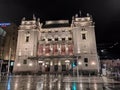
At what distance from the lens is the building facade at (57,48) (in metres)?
57.8

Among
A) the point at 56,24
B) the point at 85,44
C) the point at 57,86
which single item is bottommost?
the point at 57,86

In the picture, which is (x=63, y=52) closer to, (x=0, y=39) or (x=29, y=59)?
(x=29, y=59)

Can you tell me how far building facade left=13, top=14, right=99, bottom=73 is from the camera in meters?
57.8

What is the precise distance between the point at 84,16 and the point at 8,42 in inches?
1963

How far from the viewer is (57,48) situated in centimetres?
6250

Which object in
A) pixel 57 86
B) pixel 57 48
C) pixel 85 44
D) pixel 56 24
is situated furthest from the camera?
pixel 56 24

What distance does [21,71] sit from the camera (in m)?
59.4

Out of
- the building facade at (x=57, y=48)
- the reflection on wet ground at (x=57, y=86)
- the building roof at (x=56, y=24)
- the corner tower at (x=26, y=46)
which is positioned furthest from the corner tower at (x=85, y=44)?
the reflection on wet ground at (x=57, y=86)

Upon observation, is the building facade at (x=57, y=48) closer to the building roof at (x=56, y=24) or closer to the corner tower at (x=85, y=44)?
the corner tower at (x=85, y=44)

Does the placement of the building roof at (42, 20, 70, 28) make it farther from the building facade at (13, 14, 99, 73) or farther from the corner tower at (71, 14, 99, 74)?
the corner tower at (71, 14, 99, 74)

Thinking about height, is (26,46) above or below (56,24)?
below

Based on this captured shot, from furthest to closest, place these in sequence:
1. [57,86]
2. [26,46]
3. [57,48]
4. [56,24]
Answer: [56,24] < [26,46] < [57,48] < [57,86]

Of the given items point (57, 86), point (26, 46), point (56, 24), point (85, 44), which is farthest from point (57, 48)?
point (57, 86)

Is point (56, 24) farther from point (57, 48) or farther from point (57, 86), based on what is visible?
point (57, 86)
